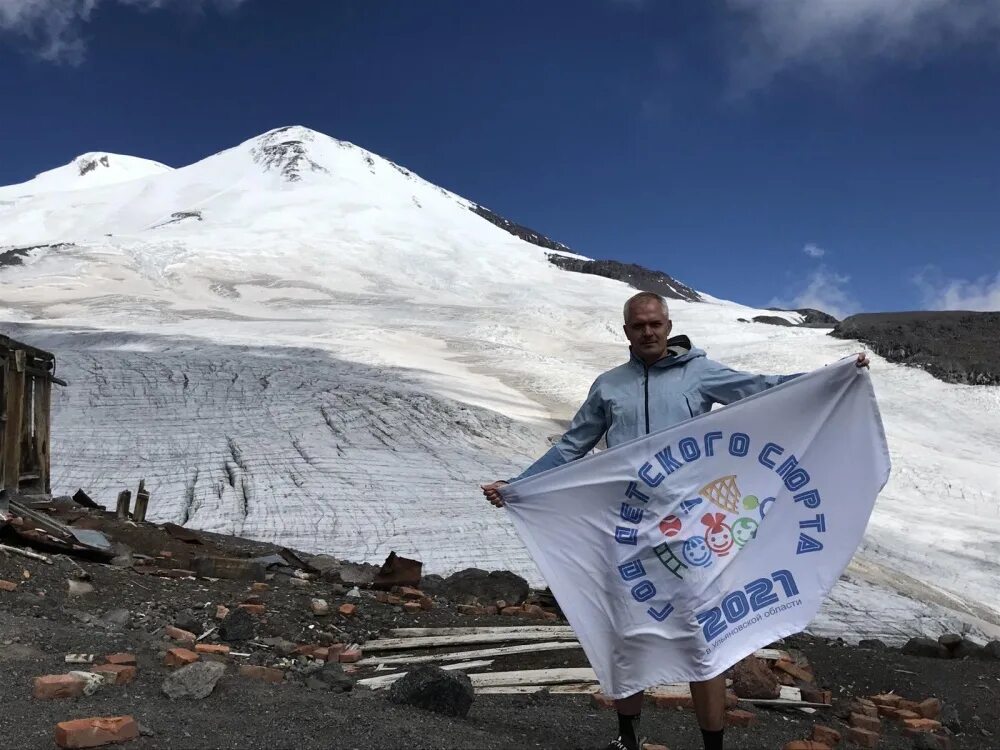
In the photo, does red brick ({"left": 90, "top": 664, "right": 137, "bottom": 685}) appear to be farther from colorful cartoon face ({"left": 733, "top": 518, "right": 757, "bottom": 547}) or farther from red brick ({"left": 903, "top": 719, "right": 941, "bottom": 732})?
red brick ({"left": 903, "top": 719, "right": 941, "bottom": 732})

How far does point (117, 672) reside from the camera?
360cm

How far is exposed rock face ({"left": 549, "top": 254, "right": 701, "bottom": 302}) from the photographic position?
72875mm

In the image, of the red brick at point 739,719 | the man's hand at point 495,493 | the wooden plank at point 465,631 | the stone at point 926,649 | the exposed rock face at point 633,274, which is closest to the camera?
the man's hand at point 495,493

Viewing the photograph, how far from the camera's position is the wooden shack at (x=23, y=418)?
25.4 feet

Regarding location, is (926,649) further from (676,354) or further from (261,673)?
(261,673)

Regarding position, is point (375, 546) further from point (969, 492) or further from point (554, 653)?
point (969, 492)

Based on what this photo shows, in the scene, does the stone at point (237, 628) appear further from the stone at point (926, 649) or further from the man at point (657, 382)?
the stone at point (926, 649)

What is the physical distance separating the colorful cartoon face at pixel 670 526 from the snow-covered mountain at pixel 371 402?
18.6 feet

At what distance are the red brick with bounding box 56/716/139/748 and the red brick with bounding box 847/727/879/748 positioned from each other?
3.05 meters

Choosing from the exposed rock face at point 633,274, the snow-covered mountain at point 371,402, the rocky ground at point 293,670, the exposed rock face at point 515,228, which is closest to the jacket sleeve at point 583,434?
the rocky ground at point 293,670

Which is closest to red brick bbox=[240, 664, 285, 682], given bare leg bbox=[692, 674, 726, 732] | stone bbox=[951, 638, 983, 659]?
bare leg bbox=[692, 674, 726, 732]

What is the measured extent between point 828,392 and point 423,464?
33.9ft

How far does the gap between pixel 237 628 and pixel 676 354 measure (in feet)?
10.6

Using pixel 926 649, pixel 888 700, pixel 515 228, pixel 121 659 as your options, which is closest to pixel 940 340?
pixel 926 649
